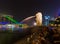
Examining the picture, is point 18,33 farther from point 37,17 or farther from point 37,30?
point 37,17

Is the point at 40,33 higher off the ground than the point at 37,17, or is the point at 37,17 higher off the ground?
the point at 37,17

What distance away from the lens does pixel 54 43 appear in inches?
287

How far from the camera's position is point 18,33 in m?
6.43

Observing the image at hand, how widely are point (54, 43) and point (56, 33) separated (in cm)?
110

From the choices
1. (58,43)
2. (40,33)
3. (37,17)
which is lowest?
(58,43)

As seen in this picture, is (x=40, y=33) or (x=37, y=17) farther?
(x=37, y=17)

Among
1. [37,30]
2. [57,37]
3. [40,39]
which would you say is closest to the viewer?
[40,39]

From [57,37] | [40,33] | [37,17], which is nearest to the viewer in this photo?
[40,33]

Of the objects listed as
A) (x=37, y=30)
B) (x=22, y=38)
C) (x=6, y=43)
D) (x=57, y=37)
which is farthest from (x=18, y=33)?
(x=57, y=37)

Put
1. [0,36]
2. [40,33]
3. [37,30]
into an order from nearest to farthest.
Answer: [0,36] → [40,33] → [37,30]

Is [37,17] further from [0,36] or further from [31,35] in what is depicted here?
[0,36]

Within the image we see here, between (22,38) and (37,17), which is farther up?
(37,17)

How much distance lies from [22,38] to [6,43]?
2.87 ft

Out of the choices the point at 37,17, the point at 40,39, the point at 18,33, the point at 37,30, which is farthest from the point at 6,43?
the point at 37,17
